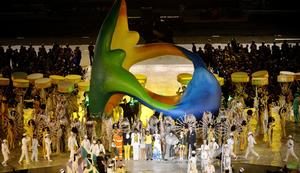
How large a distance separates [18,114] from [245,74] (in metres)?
6.96

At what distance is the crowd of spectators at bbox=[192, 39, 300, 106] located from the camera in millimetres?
23328

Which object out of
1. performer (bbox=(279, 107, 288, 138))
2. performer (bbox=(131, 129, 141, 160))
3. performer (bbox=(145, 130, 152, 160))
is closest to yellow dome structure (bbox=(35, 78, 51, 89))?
performer (bbox=(131, 129, 141, 160))

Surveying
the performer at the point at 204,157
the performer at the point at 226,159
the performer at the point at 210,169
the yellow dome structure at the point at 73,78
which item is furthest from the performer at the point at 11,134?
the performer at the point at 226,159

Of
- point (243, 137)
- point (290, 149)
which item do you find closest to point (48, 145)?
point (243, 137)

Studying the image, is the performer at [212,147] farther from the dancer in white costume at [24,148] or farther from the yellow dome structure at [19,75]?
the yellow dome structure at [19,75]

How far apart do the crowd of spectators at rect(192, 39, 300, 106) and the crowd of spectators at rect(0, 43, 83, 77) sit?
15.6ft

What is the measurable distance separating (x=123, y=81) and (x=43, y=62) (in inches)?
219

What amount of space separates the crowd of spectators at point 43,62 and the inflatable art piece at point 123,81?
379 centimetres

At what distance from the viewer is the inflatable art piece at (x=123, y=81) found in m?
21.1

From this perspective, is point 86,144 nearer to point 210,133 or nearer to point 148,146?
point 148,146

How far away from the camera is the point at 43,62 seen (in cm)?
2584

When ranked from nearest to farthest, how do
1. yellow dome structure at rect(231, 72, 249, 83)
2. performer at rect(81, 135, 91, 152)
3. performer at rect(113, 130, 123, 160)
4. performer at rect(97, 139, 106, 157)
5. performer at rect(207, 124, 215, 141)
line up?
performer at rect(97, 139, 106, 157), performer at rect(81, 135, 91, 152), performer at rect(113, 130, 123, 160), performer at rect(207, 124, 215, 141), yellow dome structure at rect(231, 72, 249, 83)

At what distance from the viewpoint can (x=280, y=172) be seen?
18.2 meters

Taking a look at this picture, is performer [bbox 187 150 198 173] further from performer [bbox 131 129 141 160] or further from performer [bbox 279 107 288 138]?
performer [bbox 279 107 288 138]
